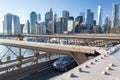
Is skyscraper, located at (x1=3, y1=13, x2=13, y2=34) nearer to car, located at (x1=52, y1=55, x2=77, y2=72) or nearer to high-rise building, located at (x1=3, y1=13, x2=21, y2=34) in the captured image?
high-rise building, located at (x1=3, y1=13, x2=21, y2=34)

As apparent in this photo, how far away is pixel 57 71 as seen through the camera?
16.6 meters

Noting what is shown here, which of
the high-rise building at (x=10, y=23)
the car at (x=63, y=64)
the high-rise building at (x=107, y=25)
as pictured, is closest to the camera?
the car at (x=63, y=64)

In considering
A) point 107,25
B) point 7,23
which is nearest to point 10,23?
point 7,23

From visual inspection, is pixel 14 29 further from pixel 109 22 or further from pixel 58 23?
pixel 109 22

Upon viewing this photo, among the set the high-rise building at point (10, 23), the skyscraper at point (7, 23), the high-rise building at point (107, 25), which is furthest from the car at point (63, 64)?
the high-rise building at point (107, 25)

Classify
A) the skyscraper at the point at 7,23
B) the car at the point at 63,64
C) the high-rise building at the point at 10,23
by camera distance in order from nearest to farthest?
the car at the point at 63,64, the high-rise building at the point at 10,23, the skyscraper at the point at 7,23

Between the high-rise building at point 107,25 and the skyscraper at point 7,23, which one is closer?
the skyscraper at point 7,23

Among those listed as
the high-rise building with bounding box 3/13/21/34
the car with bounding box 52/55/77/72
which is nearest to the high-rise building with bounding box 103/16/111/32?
the high-rise building with bounding box 3/13/21/34

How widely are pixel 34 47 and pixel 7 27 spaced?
107 metres

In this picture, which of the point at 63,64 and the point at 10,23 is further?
the point at 10,23

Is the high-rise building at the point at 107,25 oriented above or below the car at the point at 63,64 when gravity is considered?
above

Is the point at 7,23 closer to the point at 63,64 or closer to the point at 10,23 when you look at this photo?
the point at 10,23

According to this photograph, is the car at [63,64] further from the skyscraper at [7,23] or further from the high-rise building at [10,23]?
the skyscraper at [7,23]

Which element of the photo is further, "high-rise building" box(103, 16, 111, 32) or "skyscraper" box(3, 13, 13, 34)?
"high-rise building" box(103, 16, 111, 32)
